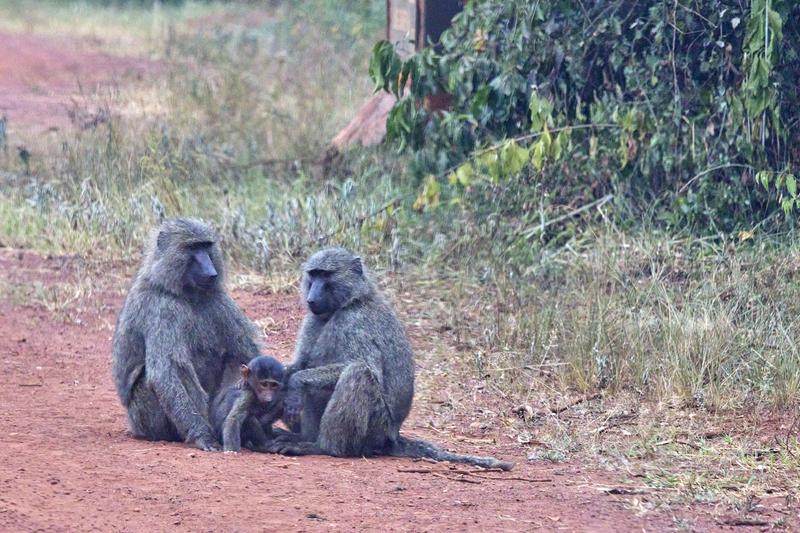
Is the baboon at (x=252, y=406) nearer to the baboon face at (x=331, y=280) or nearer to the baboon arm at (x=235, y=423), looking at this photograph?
the baboon arm at (x=235, y=423)

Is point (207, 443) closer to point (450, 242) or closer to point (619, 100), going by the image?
point (450, 242)

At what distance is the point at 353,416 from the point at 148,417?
2.89 feet

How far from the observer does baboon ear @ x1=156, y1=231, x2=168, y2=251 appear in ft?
17.6

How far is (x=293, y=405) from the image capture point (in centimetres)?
516

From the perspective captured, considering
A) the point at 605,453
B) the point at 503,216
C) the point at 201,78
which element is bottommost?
the point at 605,453

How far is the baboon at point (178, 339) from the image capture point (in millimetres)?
5117

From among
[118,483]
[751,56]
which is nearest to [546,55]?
[751,56]

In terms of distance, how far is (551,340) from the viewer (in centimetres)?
641

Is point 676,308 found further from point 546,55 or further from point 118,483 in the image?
point 118,483

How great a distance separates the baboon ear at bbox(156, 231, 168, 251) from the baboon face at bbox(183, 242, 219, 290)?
12 centimetres

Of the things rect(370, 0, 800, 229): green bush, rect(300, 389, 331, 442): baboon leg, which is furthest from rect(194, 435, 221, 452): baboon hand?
rect(370, 0, 800, 229): green bush

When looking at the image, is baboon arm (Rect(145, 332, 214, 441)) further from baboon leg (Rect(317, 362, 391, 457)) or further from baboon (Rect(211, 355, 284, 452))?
baboon leg (Rect(317, 362, 391, 457))

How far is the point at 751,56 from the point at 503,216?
202 centimetres

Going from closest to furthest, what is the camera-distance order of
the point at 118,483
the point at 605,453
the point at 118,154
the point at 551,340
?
the point at 118,483 → the point at 605,453 → the point at 551,340 → the point at 118,154
